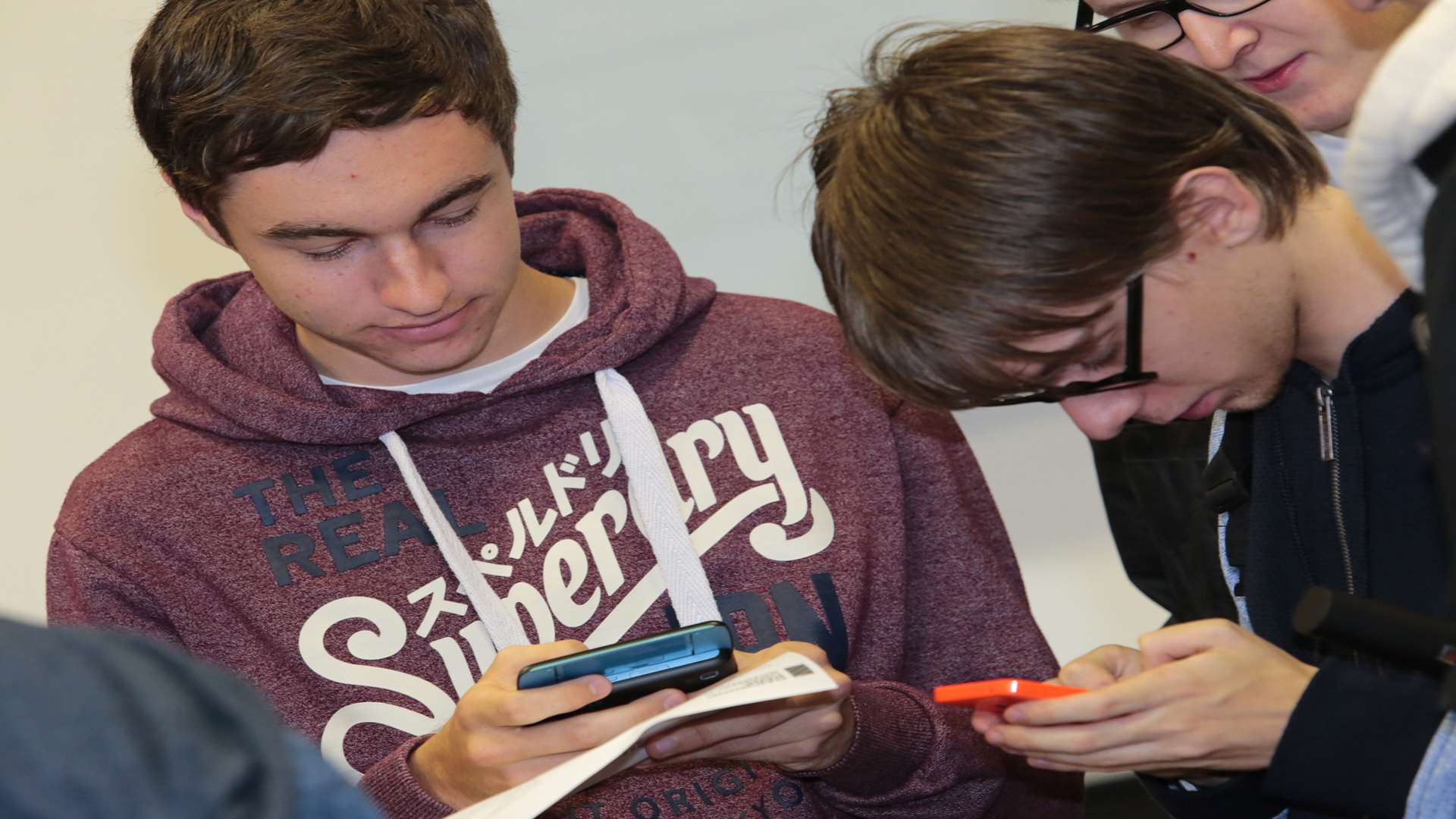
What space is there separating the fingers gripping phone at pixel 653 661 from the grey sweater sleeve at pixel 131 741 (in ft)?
2.40

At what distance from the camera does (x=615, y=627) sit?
1662 millimetres

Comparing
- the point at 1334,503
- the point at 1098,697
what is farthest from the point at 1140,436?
the point at 1098,697

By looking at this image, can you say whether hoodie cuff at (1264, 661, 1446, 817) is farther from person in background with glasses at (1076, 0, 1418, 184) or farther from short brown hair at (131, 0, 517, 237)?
short brown hair at (131, 0, 517, 237)

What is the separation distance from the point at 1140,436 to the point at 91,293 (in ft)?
5.54

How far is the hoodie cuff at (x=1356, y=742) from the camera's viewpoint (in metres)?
1.19

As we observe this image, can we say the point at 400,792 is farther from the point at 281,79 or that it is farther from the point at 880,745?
the point at 281,79

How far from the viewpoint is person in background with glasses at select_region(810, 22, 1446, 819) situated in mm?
Answer: 1229

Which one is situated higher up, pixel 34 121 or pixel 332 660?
pixel 34 121

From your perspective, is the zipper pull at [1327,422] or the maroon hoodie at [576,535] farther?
the maroon hoodie at [576,535]

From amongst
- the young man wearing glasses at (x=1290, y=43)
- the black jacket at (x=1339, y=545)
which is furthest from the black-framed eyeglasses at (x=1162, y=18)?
the black jacket at (x=1339, y=545)

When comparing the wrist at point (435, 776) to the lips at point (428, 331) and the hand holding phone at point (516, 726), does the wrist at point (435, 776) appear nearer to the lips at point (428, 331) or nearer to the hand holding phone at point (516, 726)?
the hand holding phone at point (516, 726)

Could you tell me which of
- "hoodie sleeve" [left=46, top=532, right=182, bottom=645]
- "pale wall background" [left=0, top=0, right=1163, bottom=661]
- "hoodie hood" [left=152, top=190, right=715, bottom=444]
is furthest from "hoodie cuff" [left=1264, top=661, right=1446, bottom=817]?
"pale wall background" [left=0, top=0, right=1163, bottom=661]

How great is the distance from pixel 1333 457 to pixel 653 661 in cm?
69

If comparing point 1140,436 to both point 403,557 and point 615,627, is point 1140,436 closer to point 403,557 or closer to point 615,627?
point 615,627
